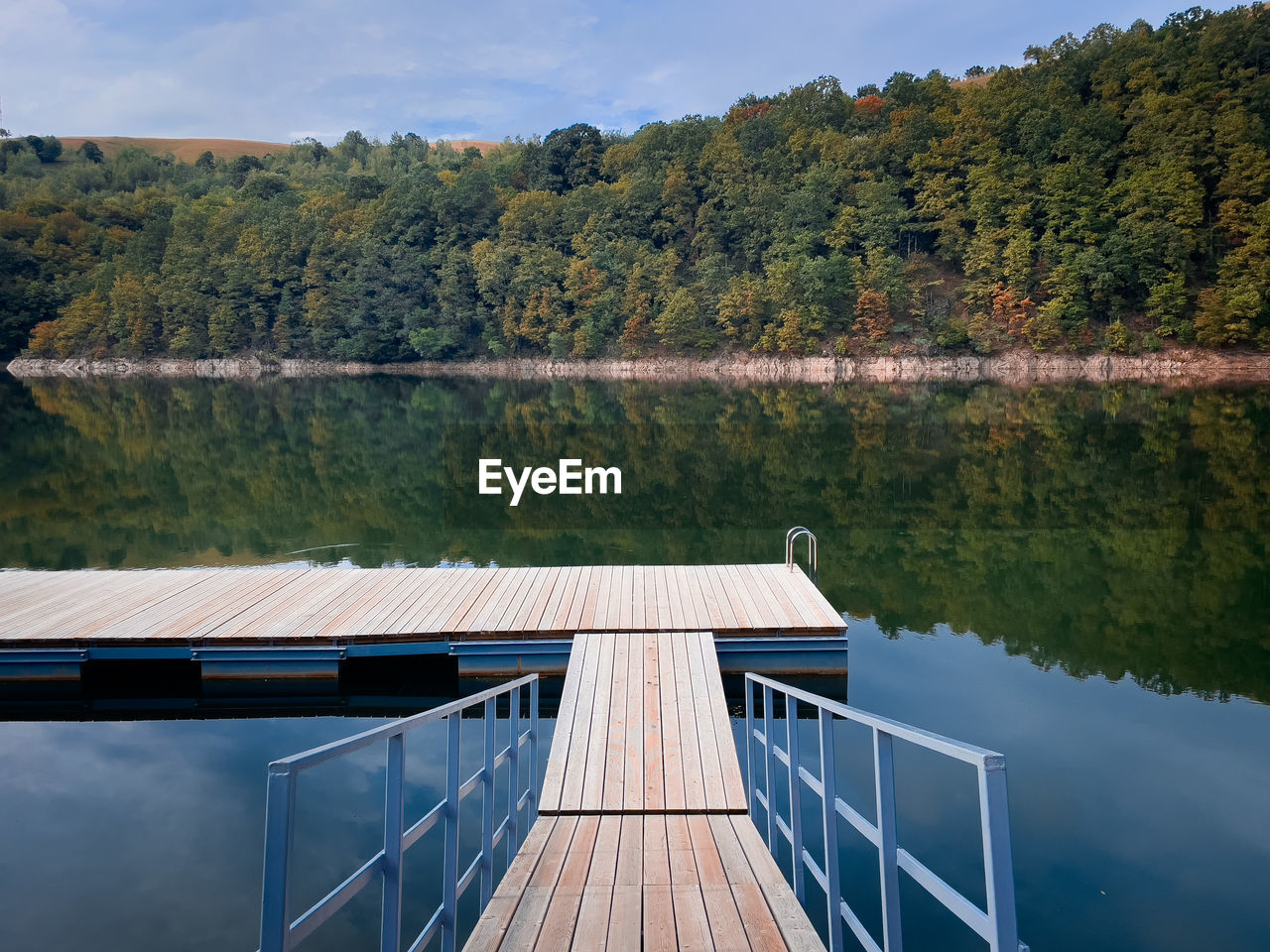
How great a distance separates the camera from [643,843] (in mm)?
3213

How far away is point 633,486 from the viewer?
16.0 metres

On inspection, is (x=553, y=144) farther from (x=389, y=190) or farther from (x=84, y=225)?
(x=84, y=225)

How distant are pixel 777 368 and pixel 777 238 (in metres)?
11.8

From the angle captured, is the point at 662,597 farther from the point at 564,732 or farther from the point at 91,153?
the point at 91,153

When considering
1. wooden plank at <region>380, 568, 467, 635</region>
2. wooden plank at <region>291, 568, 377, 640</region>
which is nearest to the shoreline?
wooden plank at <region>380, 568, 467, 635</region>

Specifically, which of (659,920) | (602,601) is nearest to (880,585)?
(602,601)

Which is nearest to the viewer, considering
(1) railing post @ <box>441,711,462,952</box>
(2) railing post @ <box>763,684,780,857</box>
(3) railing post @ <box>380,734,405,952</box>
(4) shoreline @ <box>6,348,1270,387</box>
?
(3) railing post @ <box>380,734,405,952</box>

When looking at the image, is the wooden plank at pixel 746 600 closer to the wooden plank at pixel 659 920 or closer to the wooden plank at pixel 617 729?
the wooden plank at pixel 617 729

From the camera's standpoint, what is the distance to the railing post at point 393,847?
2.29 meters

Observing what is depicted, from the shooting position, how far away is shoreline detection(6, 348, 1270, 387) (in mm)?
38938

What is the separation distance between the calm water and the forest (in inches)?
779

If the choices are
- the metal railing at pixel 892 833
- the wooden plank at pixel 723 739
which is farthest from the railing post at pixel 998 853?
the wooden plank at pixel 723 739

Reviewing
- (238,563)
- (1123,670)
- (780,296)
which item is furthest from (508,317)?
(1123,670)

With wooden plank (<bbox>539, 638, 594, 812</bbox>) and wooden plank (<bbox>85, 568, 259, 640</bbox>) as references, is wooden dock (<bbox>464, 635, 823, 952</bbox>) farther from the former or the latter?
wooden plank (<bbox>85, 568, 259, 640</bbox>)
